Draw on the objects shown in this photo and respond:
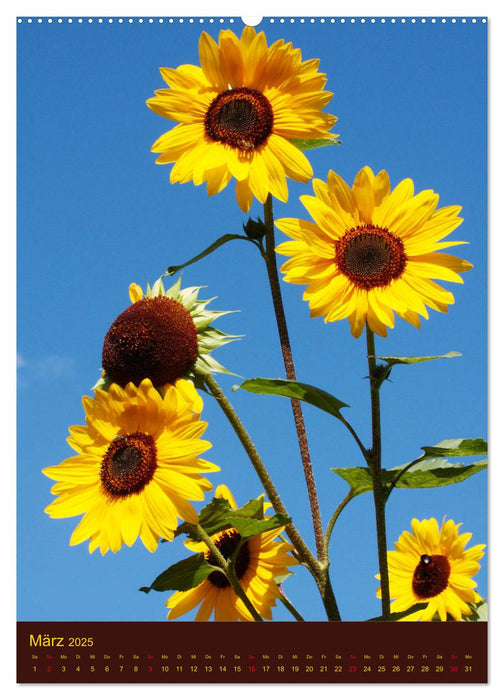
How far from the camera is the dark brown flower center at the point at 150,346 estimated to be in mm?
1718

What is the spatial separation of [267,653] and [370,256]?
0.79 m

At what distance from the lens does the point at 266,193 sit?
1.78m

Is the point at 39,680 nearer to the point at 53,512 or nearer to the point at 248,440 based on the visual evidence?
the point at 53,512

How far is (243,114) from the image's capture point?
1843 mm

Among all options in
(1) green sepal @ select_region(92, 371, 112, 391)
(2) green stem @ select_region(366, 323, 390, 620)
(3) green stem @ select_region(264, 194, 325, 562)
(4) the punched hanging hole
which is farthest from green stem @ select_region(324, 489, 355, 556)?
(4) the punched hanging hole

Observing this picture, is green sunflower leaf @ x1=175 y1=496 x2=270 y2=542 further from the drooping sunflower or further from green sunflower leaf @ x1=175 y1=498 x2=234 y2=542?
the drooping sunflower

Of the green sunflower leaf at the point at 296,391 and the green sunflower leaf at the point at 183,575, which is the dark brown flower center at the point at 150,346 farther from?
the green sunflower leaf at the point at 183,575

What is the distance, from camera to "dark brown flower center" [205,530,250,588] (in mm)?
1916

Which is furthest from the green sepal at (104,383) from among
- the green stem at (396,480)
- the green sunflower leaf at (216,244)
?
the green stem at (396,480)

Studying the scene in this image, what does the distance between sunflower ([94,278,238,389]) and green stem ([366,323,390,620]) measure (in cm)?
30

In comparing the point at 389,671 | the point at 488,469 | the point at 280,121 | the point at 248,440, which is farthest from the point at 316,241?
the point at 389,671

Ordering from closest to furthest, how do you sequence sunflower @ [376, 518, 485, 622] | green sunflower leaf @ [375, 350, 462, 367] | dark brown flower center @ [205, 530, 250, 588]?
green sunflower leaf @ [375, 350, 462, 367] < dark brown flower center @ [205, 530, 250, 588] < sunflower @ [376, 518, 485, 622]

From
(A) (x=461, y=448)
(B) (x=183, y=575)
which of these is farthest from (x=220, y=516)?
(A) (x=461, y=448)
